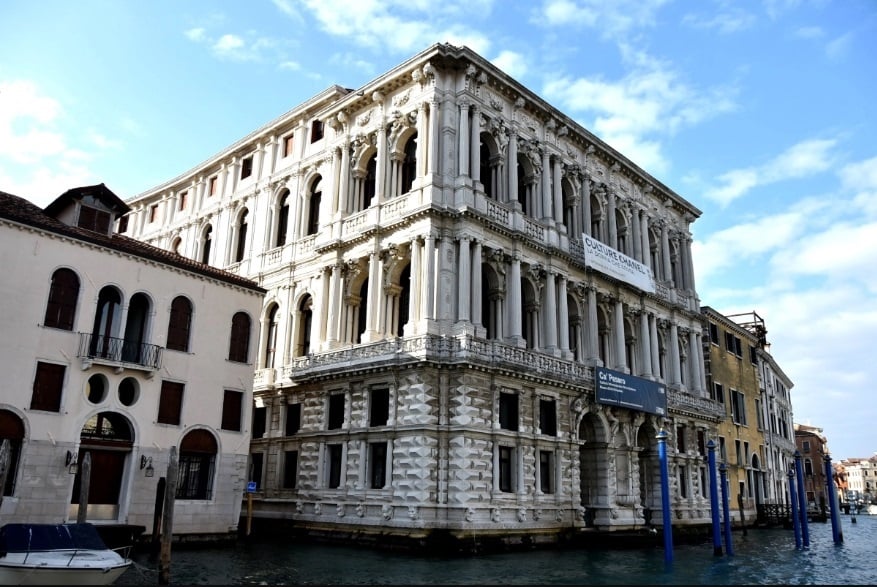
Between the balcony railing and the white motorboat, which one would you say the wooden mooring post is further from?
the balcony railing

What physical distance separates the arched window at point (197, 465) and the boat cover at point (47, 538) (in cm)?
770

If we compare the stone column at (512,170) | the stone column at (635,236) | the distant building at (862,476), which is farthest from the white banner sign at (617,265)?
the distant building at (862,476)

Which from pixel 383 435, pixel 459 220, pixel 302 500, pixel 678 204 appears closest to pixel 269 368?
pixel 302 500

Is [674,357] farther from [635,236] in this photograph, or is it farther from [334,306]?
[334,306]

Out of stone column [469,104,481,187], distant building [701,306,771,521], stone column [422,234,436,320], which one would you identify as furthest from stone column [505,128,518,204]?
distant building [701,306,771,521]

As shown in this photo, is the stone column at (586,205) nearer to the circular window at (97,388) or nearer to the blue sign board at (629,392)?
the blue sign board at (629,392)

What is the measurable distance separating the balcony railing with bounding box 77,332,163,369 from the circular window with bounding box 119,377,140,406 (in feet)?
1.94

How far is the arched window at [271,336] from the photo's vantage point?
32219 mm

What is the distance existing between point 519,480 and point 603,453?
581 centimetres

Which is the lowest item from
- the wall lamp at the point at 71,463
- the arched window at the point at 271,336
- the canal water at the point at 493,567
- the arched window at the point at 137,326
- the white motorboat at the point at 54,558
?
the canal water at the point at 493,567

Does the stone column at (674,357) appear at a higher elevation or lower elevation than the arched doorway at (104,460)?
higher

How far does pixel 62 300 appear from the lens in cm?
2061

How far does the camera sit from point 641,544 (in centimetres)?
2773

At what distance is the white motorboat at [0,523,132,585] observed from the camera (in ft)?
43.2
